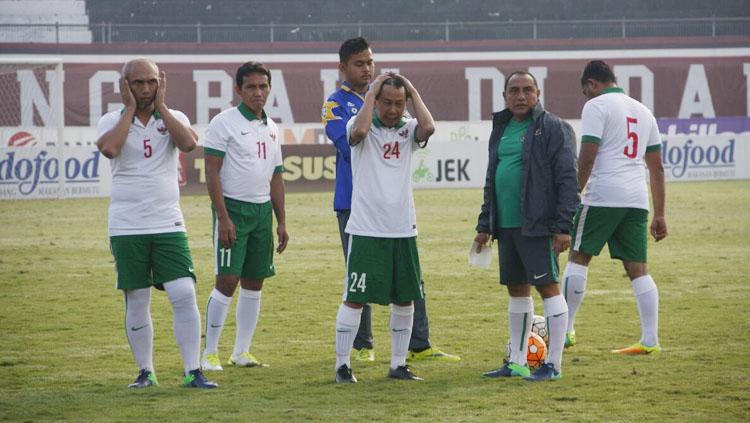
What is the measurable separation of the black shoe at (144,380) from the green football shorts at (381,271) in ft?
4.14

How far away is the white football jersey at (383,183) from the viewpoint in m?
7.22

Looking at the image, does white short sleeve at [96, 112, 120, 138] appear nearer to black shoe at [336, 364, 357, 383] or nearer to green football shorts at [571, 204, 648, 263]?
black shoe at [336, 364, 357, 383]

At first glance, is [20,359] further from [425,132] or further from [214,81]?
[214,81]

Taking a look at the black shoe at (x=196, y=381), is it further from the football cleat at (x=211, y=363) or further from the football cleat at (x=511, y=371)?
the football cleat at (x=511, y=371)

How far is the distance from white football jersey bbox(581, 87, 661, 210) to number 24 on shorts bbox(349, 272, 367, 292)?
2013 mm

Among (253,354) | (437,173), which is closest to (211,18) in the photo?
(437,173)

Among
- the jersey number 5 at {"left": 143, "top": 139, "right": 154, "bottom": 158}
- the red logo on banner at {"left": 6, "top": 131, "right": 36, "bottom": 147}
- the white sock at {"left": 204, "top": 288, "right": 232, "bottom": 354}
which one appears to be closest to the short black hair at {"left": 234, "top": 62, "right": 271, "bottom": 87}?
the jersey number 5 at {"left": 143, "top": 139, "right": 154, "bottom": 158}

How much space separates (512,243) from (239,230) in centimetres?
174

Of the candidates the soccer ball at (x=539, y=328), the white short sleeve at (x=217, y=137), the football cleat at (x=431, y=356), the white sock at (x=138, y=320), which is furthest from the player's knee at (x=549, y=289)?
the white sock at (x=138, y=320)

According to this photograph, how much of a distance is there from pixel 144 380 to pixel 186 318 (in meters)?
0.48

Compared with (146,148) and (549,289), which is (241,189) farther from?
(549,289)

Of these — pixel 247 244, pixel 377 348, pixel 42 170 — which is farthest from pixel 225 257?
pixel 42 170

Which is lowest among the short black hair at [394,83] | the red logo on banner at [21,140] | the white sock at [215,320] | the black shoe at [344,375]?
the black shoe at [344,375]

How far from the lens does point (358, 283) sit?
7.23 m
